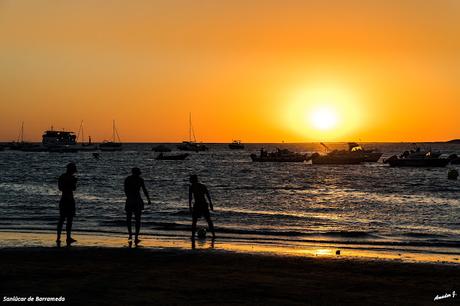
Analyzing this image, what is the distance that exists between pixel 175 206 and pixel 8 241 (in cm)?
1834

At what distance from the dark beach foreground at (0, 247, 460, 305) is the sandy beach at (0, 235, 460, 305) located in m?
0.02

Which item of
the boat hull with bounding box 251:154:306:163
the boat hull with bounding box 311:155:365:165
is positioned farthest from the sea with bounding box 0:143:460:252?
the boat hull with bounding box 251:154:306:163

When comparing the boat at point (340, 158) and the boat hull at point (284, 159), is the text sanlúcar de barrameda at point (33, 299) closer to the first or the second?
the boat at point (340, 158)

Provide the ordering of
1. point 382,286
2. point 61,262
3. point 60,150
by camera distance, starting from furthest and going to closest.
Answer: point 60,150 < point 61,262 < point 382,286

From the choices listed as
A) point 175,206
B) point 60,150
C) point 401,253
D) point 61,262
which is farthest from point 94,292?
point 60,150

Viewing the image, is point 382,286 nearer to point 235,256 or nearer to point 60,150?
point 235,256

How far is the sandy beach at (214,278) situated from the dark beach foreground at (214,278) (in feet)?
0.05

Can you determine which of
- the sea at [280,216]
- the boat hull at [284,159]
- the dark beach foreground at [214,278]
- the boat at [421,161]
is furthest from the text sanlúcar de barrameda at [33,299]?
the boat hull at [284,159]

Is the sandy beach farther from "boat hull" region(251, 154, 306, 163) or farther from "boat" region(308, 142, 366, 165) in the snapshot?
"boat hull" region(251, 154, 306, 163)

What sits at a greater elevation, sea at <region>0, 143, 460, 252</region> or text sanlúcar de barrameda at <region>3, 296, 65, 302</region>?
text sanlúcar de barrameda at <region>3, 296, 65, 302</region>

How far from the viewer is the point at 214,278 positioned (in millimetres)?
12445

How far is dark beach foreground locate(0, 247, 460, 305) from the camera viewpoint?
10.7 meters

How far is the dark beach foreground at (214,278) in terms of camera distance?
35.0 feet

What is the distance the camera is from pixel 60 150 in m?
196
